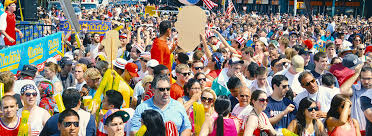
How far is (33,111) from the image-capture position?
563 cm

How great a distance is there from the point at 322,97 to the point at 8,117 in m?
3.76

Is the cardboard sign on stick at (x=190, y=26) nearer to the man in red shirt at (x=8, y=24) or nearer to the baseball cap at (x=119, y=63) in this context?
the baseball cap at (x=119, y=63)

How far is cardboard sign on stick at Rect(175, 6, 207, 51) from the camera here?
6508 mm

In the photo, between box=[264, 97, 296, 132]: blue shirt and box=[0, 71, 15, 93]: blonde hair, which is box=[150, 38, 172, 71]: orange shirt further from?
box=[0, 71, 15, 93]: blonde hair

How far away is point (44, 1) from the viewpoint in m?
27.1

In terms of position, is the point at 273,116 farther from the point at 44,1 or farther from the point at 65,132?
the point at 44,1

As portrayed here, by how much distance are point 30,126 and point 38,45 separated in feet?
20.1

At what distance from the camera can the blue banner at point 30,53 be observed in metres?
8.99

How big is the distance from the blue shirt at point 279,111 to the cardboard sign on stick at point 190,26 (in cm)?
126

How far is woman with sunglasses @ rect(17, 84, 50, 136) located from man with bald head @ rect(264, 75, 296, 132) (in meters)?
2.54

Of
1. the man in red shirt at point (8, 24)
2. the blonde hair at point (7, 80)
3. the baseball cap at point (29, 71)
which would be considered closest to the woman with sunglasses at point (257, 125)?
the blonde hair at point (7, 80)

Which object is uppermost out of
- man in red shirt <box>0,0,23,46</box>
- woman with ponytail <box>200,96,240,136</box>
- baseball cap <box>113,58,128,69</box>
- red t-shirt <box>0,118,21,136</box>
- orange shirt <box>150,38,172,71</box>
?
man in red shirt <box>0,0,23,46</box>

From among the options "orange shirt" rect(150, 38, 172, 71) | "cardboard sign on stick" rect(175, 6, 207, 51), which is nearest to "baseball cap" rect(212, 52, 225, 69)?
"orange shirt" rect(150, 38, 172, 71)

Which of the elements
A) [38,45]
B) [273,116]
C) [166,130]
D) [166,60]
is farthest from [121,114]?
[38,45]
